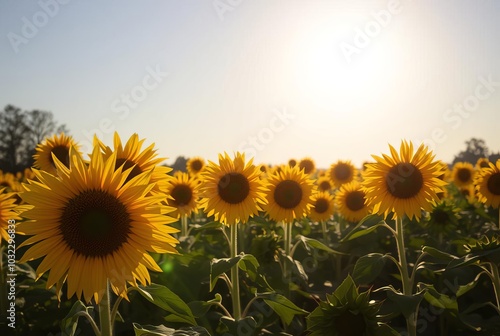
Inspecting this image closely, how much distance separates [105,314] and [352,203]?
6.71 meters

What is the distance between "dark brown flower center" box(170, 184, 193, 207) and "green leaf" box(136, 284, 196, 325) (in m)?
4.31

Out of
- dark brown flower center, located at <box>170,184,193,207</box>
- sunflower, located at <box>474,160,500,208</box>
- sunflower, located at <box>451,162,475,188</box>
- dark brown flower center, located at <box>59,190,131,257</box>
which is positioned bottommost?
dark brown flower center, located at <box>59,190,131,257</box>

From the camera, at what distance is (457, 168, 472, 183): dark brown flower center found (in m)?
14.0

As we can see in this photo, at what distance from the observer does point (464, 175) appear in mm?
14094

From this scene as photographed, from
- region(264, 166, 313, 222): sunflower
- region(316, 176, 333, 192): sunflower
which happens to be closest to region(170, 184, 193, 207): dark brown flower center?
region(264, 166, 313, 222): sunflower

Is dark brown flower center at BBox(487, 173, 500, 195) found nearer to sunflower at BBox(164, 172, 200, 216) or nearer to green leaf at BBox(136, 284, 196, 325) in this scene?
sunflower at BBox(164, 172, 200, 216)

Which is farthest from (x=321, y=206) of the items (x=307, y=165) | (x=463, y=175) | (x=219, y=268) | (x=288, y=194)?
(x=463, y=175)

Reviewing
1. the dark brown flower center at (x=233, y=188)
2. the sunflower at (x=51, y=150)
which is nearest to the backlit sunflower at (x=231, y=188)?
the dark brown flower center at (x=233, y=188)

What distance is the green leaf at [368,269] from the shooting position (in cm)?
402

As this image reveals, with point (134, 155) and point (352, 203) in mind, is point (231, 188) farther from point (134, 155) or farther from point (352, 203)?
point (352, 203)

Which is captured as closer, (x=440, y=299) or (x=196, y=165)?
(x=440, y=299)

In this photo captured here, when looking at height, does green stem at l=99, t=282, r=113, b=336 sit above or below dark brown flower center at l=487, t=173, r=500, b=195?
below

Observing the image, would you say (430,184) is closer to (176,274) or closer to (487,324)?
(487,324)

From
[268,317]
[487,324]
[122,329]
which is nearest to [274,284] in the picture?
[268,317]
